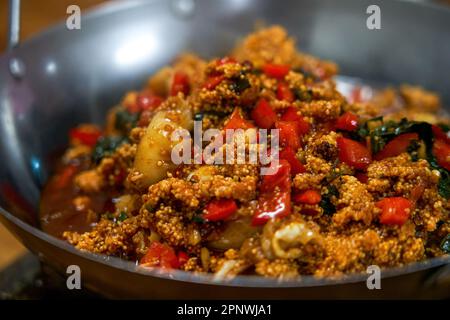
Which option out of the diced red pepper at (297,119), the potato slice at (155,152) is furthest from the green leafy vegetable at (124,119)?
the diced red pepper at (297,119)

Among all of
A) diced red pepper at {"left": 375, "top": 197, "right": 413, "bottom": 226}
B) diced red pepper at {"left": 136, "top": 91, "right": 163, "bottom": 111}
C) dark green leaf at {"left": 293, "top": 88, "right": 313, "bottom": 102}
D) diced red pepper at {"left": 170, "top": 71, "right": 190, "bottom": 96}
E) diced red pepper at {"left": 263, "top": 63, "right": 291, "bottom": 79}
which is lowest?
diced red pepper at {"left": 375, "top": 197, "right": 413, "bottom": 226}

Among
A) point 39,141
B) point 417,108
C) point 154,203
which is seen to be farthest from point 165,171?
point 417,108

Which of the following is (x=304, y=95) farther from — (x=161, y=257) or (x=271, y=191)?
(x=161, y=257)

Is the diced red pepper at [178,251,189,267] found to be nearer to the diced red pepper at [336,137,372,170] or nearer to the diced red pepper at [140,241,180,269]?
the diced red pepper at [140,241,180,269]

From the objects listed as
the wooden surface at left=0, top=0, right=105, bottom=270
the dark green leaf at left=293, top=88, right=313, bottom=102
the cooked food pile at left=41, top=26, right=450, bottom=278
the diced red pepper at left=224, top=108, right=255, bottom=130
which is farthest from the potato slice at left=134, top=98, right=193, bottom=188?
the wooden surface at left=0, top=0, right=105, bottom=270

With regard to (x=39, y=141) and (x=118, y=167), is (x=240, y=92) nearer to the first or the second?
(x=118, y=167)

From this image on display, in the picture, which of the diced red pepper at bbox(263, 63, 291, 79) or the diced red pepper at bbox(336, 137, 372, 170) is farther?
the diced red pepper at bbox(263, 63, 291, 79)

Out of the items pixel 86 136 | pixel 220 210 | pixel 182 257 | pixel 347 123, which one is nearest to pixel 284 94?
pixel 347 123
